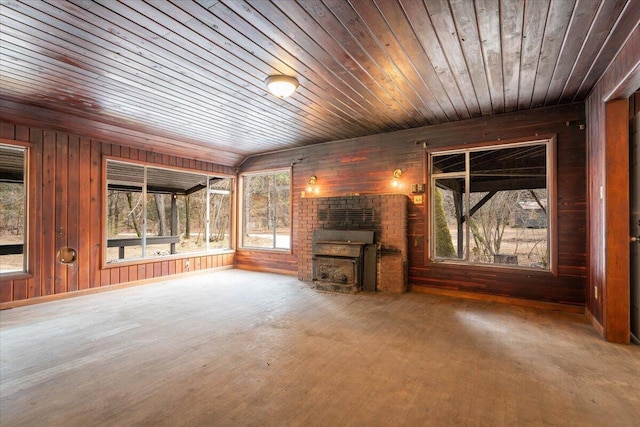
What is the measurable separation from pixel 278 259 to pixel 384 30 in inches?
206

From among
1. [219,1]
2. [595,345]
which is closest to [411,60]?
[219,1]

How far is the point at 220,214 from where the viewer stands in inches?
336

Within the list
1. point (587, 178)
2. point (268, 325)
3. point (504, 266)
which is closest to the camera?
point (268, 325)

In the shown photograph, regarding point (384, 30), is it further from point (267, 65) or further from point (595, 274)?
point (595, 274)

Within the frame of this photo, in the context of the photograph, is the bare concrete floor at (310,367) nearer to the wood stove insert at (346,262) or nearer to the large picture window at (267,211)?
the wood stove insert at (346,262)

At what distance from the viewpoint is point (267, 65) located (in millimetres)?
3037

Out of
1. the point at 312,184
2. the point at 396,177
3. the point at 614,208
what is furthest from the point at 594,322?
the point at 312,184

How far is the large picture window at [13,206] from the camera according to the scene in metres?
4.32

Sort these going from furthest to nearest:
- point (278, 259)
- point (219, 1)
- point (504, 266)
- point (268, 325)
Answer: point (278, 259), point (504, 266), point (268, 325), point (219, 1)

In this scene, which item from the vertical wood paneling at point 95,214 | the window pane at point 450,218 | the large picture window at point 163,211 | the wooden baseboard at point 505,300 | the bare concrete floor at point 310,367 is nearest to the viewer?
the bare concrete floor at point 310,367

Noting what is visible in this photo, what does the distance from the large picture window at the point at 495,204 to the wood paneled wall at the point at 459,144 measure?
0.16 meters

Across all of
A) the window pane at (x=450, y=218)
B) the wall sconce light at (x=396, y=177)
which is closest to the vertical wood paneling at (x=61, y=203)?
the wall sconce light at (x=396, y=177)

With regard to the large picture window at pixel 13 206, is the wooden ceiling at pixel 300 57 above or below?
above

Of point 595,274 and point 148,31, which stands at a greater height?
point 148,31
